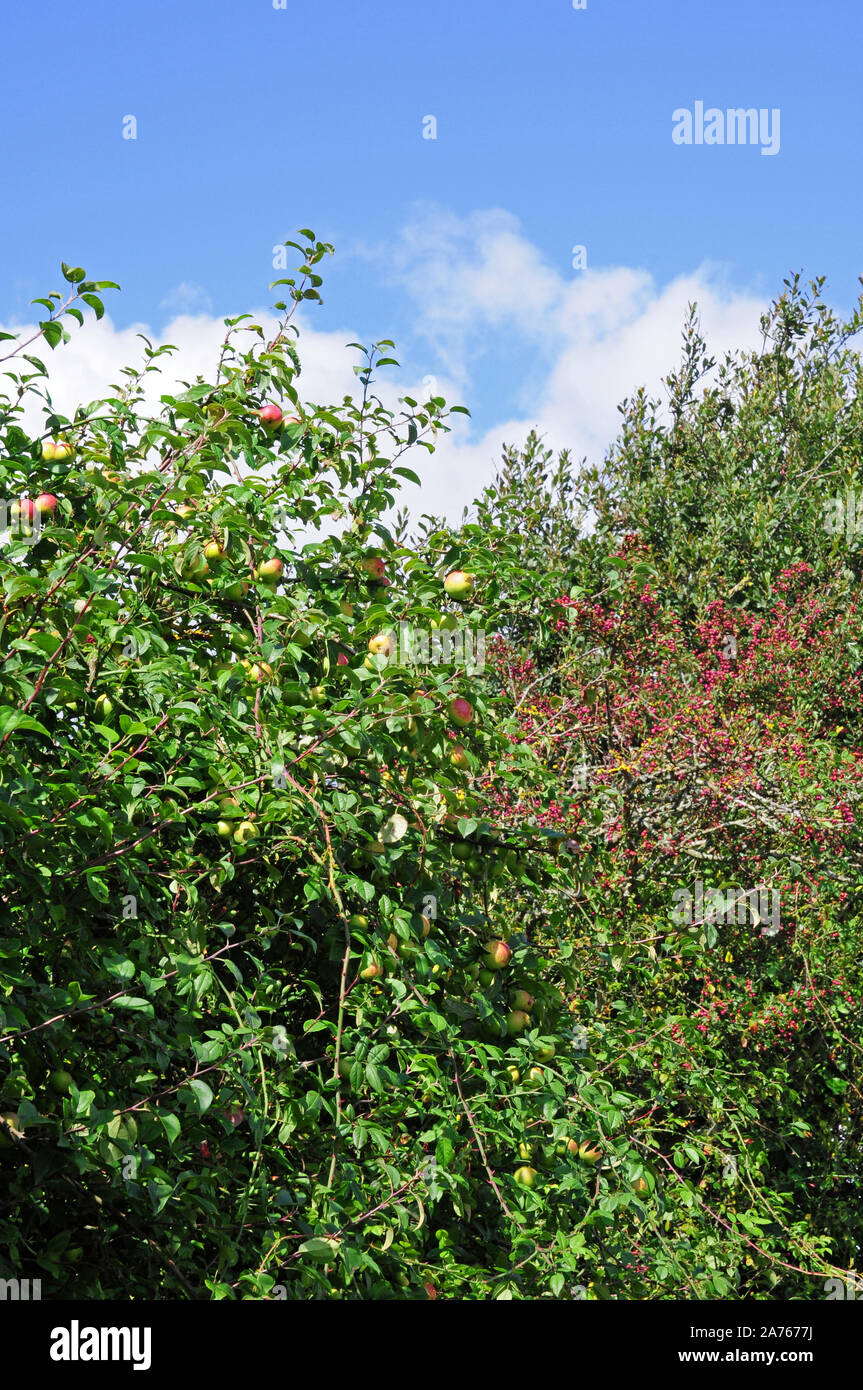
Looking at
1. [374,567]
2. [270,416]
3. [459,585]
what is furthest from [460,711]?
[270,416]

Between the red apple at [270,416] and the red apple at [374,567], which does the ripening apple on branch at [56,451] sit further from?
the red apple at [374,567]

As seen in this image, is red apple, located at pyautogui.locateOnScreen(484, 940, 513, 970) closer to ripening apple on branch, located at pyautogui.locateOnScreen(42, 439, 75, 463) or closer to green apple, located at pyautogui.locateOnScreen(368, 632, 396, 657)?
green apple, located at pyautogui.locateOnScreen(368, 632, 396, 657)

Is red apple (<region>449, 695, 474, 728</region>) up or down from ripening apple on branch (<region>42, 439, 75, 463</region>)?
down

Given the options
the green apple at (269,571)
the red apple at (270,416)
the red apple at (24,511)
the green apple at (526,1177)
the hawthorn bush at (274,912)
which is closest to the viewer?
the hawthorn bush at (274,912)

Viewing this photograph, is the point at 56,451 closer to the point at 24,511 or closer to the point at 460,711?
the point at 24,511

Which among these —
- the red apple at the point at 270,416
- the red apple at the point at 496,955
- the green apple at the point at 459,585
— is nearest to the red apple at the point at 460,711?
the green apple at the point at 459,585

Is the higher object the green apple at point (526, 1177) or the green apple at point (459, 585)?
the green apple at point (459, 585)

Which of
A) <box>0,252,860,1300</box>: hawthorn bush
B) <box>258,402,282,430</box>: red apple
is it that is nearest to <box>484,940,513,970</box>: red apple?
<box>0,252,860,1300</box>: hawthorn bush

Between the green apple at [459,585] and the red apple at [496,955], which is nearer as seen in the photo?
the red apple at [496,955]

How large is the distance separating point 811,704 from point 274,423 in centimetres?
524
